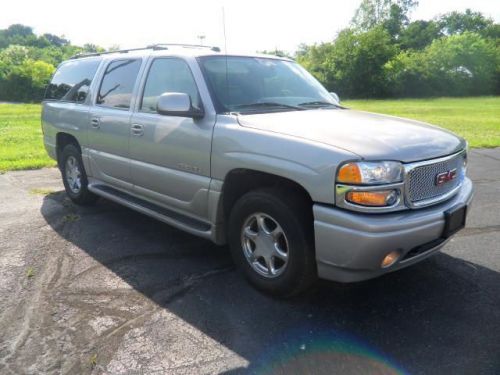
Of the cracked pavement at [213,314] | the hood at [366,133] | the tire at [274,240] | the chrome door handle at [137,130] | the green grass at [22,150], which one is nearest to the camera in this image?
the cracked pavement at [213,314]

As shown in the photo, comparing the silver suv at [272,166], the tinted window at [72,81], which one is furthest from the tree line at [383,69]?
the silver suv at [272,166]

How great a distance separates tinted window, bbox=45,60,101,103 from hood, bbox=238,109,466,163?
9.24 ft

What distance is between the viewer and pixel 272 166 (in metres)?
3.29

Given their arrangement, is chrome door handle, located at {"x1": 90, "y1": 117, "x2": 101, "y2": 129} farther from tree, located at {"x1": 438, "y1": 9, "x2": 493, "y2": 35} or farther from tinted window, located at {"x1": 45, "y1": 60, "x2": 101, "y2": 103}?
tree, located at {"x1": 438, "y1": 9, "x2": 493, "y2": 35}

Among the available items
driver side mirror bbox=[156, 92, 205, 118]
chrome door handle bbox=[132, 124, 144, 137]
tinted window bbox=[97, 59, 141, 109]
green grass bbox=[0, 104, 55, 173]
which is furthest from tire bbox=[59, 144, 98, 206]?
green grass bbox=[0, 104, 55, 173]

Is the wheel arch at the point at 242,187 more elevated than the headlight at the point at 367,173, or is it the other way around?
the headlight at the point at 367,173

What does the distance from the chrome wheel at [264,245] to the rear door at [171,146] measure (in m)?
0.50

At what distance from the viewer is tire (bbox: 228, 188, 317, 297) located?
326 centimetres

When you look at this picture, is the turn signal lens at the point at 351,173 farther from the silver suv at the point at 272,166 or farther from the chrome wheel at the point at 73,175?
the chrome wheel at the point at 73,175

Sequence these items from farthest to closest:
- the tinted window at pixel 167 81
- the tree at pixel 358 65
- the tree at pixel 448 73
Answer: the tree at pixel 358 65
the tree at pixel 448 73
the tinted window at pixel 167 81

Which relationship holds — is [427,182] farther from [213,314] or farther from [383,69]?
[383,69]

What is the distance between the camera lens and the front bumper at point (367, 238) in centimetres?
290

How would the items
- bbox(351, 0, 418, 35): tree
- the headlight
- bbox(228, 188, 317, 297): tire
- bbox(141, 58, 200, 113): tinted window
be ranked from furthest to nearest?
1. bbox(351, 0, 418, 35): tree
2. bbox(141, 58, 200, 113): tinted window
3. bbox(228, 188, 317, 297): tire
4. the headlight

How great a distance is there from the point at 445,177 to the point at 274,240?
1.33 m
